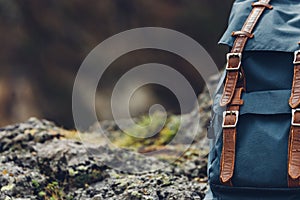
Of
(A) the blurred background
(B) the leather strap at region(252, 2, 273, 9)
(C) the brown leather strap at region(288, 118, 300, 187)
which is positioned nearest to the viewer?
(C) the brown leather strap at region(288, 118, 300, 187)

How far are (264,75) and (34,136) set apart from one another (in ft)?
4.63

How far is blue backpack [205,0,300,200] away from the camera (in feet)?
6.40

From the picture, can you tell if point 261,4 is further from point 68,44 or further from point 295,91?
point 68,44

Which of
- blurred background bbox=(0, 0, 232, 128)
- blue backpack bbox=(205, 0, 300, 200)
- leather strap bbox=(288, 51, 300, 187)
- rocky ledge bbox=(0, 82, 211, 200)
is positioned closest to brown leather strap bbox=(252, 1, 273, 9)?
blue backpack bbox=(205, 0, 300, 200)

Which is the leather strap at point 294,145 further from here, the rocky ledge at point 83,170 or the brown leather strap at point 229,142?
the rocky ledge at point 83,170

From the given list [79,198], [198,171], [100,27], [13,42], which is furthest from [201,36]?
[79,198]

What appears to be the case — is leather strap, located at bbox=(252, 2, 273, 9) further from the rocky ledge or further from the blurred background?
the blurred background

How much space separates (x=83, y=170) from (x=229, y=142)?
0.94 meters

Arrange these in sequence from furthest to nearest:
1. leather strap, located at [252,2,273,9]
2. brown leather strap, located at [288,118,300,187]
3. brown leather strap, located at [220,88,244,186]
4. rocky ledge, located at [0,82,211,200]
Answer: rocky ledge, located at [0,82,211,200], leather strap, located at [252,2,273,9], brown leather strap, located at [220,88,244,186], brown leather strap, located at [288,118,300,187]

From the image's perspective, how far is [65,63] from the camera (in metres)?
6.45

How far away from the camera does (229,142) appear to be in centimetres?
204

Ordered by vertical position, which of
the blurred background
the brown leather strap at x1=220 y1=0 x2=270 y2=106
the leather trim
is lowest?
the leather trim

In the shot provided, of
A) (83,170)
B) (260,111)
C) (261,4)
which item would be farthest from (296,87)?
(83,170)

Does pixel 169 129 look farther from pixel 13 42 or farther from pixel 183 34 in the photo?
pixel 13 42
